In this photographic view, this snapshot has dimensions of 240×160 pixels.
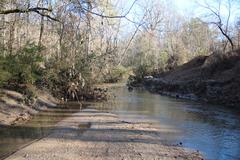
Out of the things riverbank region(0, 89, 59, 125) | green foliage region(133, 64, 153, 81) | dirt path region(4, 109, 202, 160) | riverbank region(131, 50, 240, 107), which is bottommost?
dirt path region(4, 109, 202, 160)

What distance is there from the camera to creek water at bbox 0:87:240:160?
15.2 metres

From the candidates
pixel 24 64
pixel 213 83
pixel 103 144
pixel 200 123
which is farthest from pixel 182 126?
pixel 213 83

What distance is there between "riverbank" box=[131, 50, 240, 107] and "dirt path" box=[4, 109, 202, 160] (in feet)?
44.7

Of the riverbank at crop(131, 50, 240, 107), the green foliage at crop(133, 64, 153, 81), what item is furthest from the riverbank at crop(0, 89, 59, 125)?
the green foliage at crop(133, 64, 153, 81)

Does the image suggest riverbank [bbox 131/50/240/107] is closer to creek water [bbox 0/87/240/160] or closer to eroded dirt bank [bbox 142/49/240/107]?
eroded dirt bank [bbox 142/49/240/107]

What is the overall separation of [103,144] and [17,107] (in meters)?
7.92

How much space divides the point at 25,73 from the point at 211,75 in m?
23.1

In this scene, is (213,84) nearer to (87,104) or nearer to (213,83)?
(213,83)

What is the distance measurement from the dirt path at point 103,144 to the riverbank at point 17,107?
2113mm

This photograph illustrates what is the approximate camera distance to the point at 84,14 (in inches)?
607

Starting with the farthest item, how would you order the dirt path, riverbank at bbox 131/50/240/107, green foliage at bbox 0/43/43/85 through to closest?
riverbank at bbox 131/50/240/107
green foliage at bbox 0/43/43/85
the dirt path

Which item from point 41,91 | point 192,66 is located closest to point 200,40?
point 192,66

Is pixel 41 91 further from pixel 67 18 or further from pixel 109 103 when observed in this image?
pixel 67 18

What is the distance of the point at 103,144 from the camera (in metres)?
14.8
